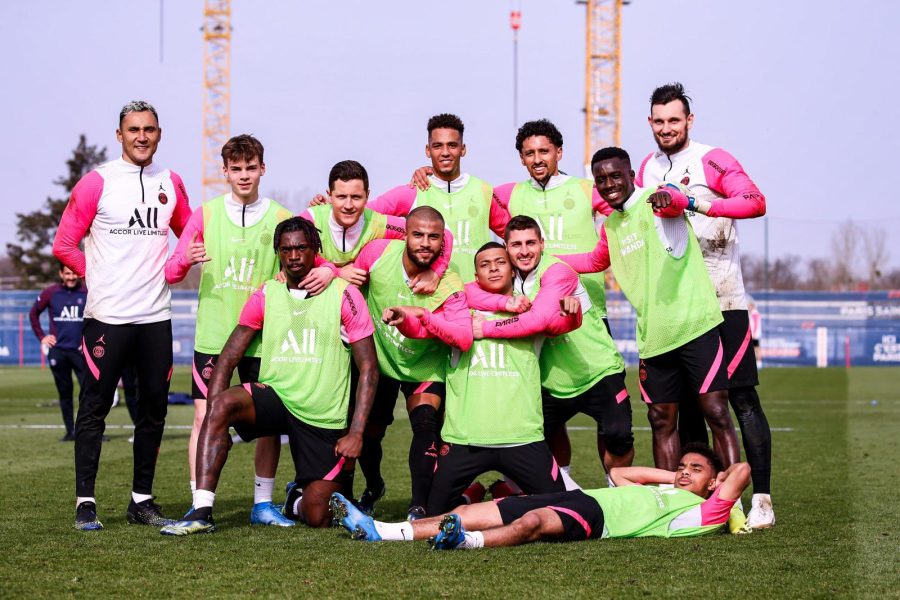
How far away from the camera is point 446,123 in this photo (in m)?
7.31

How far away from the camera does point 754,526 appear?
6.45 metres

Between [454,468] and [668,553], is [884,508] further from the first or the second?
[454,468]

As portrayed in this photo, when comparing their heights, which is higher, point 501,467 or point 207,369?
point 207,369

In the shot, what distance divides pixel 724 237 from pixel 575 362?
1203 mm

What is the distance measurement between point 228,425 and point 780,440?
834cm

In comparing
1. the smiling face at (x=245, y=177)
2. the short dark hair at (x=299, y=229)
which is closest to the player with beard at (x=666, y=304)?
the short dark hair at (x=299, y=229)

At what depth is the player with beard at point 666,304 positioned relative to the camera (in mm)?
6637

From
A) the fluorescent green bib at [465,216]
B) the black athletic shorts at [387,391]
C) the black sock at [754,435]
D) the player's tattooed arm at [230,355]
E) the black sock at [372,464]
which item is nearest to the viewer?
the player's tattooed arm at [230,355]

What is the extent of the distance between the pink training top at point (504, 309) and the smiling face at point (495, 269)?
0.18 ft

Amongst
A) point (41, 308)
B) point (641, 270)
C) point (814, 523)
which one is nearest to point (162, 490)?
point (641, 270)

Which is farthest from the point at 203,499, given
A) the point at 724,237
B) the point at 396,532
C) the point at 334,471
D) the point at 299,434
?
the point at 724,237

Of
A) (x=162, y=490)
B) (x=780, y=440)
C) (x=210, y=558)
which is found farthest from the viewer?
(x=780, y=440)

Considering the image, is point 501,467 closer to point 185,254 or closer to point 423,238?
point 423,238

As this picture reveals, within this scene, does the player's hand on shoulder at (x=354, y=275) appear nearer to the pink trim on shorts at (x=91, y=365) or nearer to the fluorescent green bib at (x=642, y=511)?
the pink trim on shorts at (x=91, y=365)
